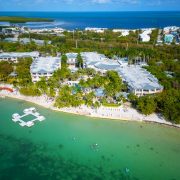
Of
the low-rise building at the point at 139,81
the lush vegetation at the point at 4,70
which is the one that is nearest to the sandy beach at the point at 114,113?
the low-rise building at the point at 139,81

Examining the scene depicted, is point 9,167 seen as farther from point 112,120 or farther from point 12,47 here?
point 12,47

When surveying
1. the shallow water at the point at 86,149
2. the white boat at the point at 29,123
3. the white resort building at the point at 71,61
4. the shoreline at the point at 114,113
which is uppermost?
the white resort building at the point at 71,61

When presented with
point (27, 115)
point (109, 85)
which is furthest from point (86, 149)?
point (109, 85)

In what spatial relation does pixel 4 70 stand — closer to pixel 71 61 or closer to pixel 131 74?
pixel 71 61

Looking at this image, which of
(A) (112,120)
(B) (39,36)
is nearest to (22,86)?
(A) (112,120)

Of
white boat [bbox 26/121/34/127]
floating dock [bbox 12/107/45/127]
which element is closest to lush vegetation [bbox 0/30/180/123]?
floating dock [bbox 12/107/45/127]

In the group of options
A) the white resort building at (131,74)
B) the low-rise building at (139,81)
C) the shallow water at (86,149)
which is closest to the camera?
the shallow water at (86,149)

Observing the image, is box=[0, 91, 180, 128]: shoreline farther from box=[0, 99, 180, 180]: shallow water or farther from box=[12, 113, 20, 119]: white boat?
box=[12, 113, 20, 119]: white boat

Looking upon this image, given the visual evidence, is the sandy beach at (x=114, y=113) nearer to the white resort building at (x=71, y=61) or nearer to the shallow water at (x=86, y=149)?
the shallow water at (x=86, y=149)
